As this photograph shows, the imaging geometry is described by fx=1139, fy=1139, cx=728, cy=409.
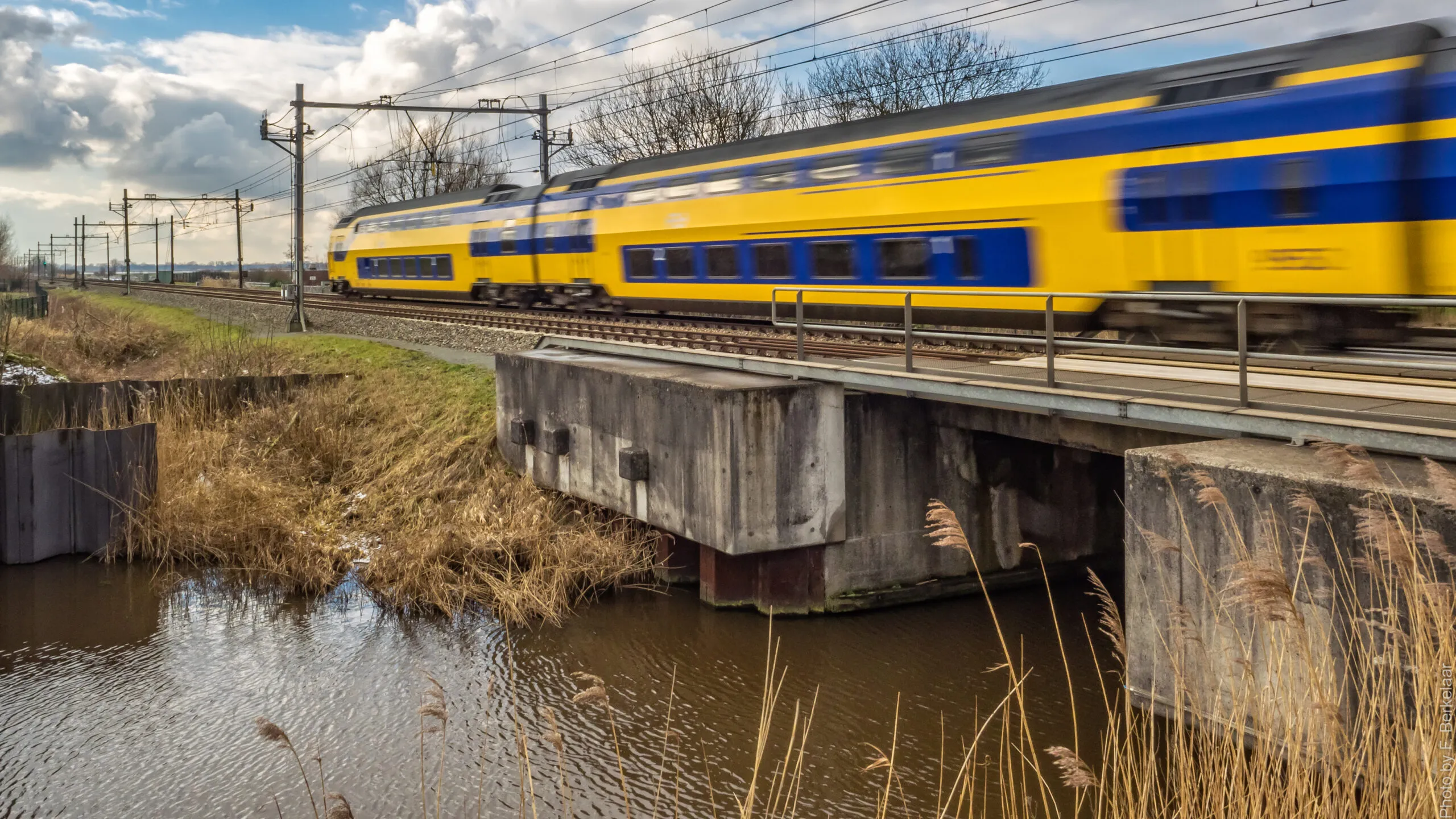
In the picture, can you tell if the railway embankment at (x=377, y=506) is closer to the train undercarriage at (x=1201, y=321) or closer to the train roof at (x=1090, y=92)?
the train undercarriage at (x=1201, y=321)

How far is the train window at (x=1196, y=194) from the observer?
11586mm

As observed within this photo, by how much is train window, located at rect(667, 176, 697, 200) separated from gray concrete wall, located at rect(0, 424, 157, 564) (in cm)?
912

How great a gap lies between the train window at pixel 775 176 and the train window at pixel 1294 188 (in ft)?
24.8

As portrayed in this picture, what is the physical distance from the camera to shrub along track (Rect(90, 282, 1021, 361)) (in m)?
13.3

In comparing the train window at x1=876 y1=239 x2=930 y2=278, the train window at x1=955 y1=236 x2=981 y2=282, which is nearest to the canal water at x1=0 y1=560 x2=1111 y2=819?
the train window at x1=955 y1=236 x2=981 y2=282

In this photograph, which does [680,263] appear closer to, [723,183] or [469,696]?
[723,183]

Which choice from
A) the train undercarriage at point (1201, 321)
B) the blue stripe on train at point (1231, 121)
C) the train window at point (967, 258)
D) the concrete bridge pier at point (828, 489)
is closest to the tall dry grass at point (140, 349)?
the concrete bridge pier at point (828, 489)

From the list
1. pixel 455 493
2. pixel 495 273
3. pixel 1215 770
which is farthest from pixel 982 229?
pixel 495 273

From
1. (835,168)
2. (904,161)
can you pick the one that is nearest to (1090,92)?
(904,161)

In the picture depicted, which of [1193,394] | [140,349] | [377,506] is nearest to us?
[1193,394]

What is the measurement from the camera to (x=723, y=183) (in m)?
18.5

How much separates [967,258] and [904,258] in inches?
43.7

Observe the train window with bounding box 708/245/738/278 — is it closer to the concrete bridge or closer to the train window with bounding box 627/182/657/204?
the train window with bounding box 627/182/657/204

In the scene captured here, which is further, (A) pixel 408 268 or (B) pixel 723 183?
(A) pixel 408 268
